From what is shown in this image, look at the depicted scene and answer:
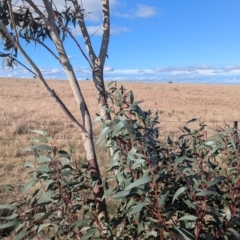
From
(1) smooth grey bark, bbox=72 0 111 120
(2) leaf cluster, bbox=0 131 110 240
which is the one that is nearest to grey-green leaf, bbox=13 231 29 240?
(2) leaf cluster, bbox=0 131 110 240

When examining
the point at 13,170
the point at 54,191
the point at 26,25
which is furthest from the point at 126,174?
the point at 13,170

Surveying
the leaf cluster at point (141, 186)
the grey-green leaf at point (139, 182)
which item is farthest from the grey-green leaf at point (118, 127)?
the grey-green leaf at point (139, 182)

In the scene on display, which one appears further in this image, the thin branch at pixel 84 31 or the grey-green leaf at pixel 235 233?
the thin branch at pixel 84 31

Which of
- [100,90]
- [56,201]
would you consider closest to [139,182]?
[56,201]

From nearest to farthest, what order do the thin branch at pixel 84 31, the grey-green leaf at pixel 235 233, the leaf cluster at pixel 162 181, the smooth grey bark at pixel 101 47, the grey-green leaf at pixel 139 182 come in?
the grey-green leaf at pixel 139 182
the leaf cluster at pixel 162 181
the grey-green leaf at pixel 235 233
the smooth grey bark at pixel 101 47
the thin branch at pixel 84 31

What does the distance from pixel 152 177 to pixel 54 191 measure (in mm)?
633

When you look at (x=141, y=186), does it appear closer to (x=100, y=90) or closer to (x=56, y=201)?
(x=56, y=201)

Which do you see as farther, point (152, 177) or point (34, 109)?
point (34, 109)

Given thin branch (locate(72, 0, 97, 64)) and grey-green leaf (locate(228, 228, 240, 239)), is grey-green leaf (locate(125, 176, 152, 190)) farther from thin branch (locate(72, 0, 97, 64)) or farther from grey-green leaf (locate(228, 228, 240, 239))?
thin branch (locate(72, 0, 97, 64))

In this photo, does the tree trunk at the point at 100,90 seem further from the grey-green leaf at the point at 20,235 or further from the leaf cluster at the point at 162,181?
the grey-green leaf at the point at 20,235

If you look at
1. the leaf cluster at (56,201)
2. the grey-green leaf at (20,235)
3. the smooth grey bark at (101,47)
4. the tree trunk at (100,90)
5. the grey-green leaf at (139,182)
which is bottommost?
the grey-green leaf at (20,235)

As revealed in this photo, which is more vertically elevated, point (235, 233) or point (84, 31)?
point (84, 31)

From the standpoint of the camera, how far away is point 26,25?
10.9 ft

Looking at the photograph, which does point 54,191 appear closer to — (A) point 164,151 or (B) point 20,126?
(A) point 164,151
